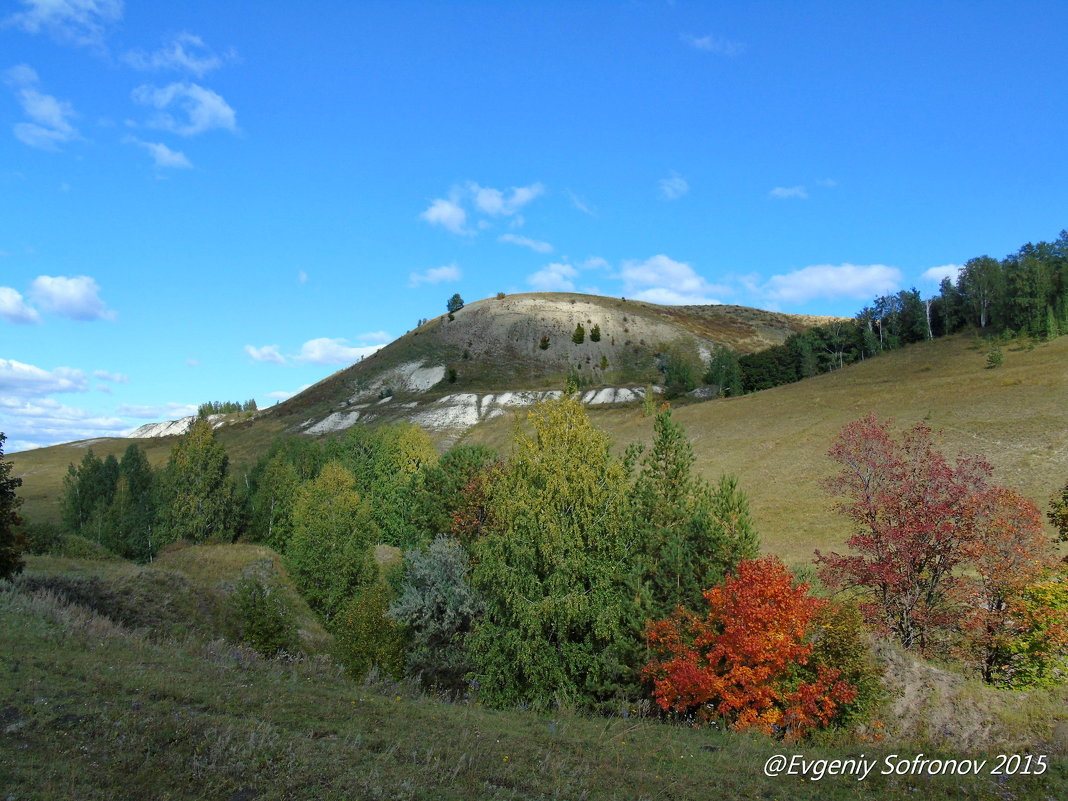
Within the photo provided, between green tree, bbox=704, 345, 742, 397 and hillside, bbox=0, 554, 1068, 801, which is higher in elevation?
green tree, bbox=704, 345, 742, 397

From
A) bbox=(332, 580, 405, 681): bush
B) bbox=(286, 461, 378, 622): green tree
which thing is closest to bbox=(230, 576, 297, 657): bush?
bbox=(332, 580, 405, 681): bush

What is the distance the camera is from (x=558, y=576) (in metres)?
23.4

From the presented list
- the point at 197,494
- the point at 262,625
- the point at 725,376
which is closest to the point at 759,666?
the point at 262,625

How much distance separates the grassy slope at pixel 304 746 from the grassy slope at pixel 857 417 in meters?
35.5

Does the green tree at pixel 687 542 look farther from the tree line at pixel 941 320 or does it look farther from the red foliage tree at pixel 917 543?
the tree line at pixel 941 320

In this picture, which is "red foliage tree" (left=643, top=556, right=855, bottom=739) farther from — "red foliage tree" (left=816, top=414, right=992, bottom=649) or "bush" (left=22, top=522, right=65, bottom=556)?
"bush" (left=22, top=522, right=65, bottom=556)

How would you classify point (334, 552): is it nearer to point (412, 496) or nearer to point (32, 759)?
point (412, 496)

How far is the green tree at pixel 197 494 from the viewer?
70688 millimetres

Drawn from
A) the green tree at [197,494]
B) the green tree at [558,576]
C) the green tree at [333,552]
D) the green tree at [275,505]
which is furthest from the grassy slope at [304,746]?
the green tree at [197,494]

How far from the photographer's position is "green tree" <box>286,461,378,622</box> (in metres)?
46.6

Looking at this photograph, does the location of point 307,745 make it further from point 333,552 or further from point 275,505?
point 275,505

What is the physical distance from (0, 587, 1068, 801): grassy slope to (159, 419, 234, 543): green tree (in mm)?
58758

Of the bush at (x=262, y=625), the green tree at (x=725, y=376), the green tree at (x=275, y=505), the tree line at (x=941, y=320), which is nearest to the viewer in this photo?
the bush at (x=262, y=625)

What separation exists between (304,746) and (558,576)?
1299cm
